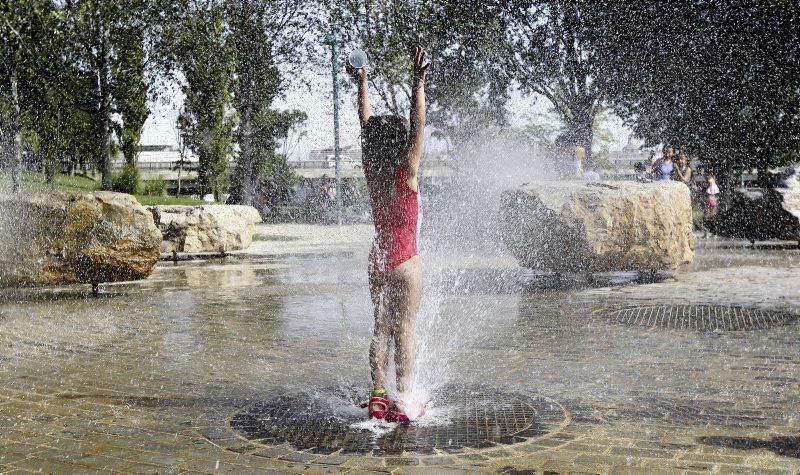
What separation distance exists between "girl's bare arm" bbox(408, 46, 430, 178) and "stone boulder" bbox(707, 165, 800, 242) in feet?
55.3

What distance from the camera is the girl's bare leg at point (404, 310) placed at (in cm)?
454

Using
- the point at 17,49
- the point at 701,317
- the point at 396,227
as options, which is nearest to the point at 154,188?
the point at 17,49

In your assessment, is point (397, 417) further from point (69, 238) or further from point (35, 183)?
point (35, 183)

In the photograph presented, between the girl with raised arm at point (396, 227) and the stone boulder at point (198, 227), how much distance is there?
13.9 metres

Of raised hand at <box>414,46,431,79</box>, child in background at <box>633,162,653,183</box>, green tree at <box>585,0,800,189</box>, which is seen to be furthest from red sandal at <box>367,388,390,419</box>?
green tree at <box>585,0,800,189</box>

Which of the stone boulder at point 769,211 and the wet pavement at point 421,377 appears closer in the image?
the wet pavement at point 421,377

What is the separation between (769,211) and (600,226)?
10569 millimetres

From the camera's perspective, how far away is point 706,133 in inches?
1276

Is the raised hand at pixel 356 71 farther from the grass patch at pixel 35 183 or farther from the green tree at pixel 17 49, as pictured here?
the green tree at pixel 17 49

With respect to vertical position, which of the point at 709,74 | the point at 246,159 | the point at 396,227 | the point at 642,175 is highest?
the point at 709,74

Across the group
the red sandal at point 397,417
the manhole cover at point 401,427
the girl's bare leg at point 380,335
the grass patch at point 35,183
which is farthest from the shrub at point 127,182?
the red sandal at point 397,417

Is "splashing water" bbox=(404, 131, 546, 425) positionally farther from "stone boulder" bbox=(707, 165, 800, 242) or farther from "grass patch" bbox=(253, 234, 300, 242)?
"stone boulder" bbox=(707, 165, 800, 242)

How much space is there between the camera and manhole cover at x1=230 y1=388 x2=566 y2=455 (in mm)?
4066

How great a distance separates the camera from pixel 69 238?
33.2 feet
